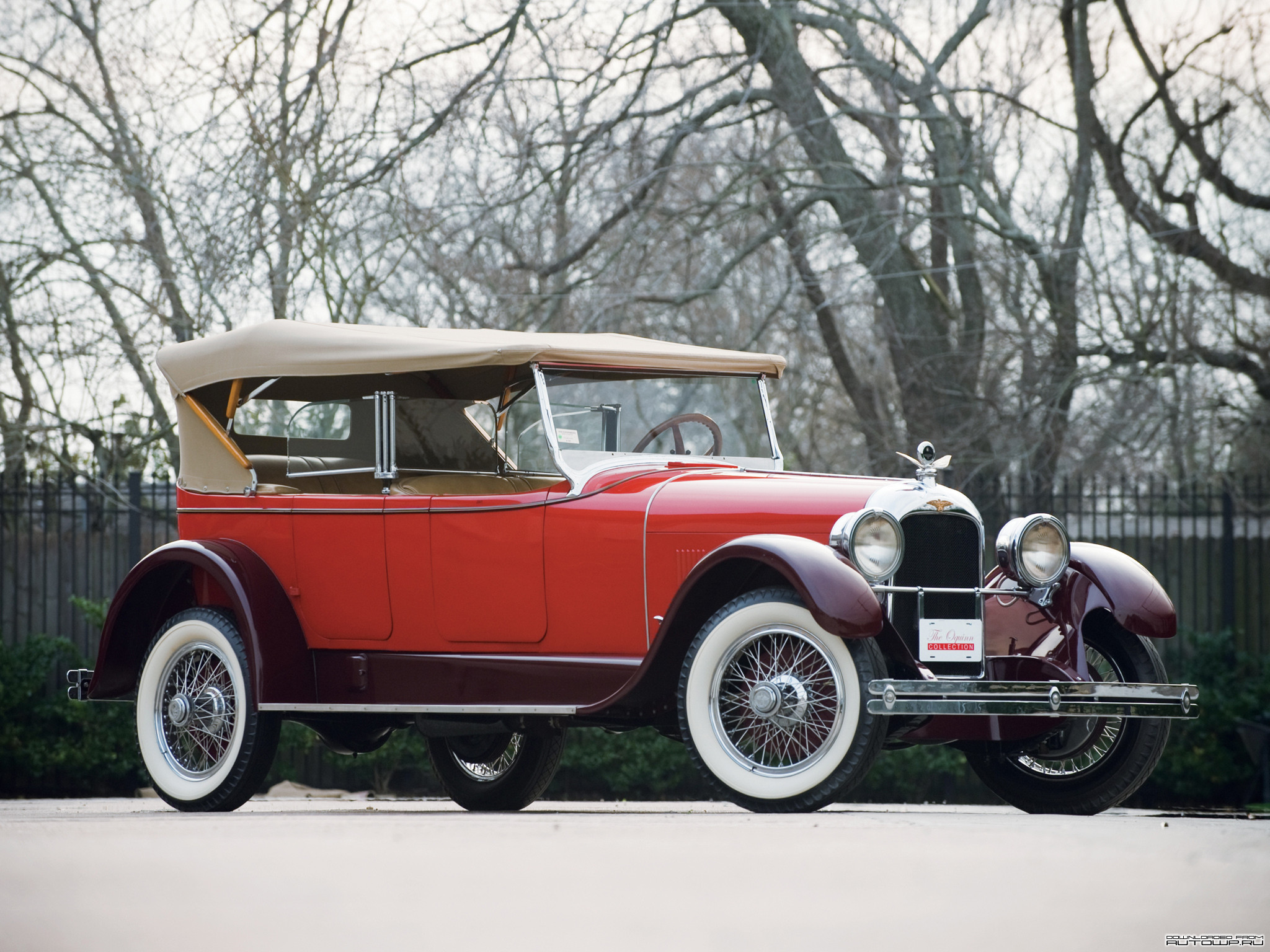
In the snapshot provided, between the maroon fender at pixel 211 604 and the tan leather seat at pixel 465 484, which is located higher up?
the tan leather seat at pixel 465 484

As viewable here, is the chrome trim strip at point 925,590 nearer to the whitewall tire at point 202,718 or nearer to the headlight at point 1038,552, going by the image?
the headlight at point 1038,552

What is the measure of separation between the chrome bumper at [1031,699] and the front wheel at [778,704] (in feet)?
0.41

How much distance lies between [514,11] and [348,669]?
646 cm

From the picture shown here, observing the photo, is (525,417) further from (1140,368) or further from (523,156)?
(1140,368)

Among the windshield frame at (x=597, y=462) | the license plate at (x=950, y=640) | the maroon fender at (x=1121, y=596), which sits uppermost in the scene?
the windshield frame at (x=597, y=462)

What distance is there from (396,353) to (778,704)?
7.65 ft

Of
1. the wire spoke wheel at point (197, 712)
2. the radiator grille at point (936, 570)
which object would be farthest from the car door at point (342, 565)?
the radiator grille at point (936, 570)

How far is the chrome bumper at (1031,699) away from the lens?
466 centimetres

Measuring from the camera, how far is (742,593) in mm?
5336

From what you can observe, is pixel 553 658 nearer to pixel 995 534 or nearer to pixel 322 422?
pixel 322 422

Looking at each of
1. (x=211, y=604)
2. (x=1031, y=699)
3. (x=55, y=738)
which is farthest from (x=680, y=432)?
(x=55, y=738)

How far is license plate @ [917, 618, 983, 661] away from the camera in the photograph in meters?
5.34

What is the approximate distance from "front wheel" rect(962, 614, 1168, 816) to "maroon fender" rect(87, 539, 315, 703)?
2825mm

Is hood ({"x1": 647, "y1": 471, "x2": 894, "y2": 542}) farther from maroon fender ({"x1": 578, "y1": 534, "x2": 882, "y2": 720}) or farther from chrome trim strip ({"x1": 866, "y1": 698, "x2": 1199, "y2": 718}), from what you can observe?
chrome trim strip ({"x1": 866, "y1": 698, "x2": 1199, "y2": 718})
